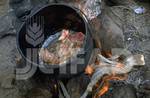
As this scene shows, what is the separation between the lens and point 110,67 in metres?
3.10

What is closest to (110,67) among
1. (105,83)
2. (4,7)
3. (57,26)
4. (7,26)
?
(105,83)

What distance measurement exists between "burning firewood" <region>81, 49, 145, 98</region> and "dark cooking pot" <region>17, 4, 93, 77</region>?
15cm

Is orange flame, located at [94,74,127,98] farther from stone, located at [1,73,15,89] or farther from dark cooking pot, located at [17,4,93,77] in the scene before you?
stone, located at [1,73,15,89]

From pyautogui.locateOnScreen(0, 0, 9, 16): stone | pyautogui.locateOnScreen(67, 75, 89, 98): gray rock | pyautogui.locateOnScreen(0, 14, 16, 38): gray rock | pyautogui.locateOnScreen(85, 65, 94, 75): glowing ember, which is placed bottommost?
pyautogui.locateOnScreen(67, 75, 89, 98): gray rock

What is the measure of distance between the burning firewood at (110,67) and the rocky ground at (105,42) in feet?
0.33

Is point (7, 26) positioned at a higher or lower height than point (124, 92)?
higher

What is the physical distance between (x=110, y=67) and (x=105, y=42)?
1.40ft

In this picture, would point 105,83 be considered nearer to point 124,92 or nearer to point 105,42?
point 124,92

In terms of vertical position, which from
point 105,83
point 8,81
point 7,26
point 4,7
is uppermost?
point 4,7

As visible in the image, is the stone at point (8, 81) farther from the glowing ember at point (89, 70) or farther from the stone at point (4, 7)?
the stone at point (4, 7)

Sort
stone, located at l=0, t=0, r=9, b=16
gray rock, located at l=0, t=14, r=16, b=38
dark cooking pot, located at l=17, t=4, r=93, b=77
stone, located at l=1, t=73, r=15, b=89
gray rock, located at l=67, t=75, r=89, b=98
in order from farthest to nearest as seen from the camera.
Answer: stone, located at l=0, t=0, r=9, b=16, gray rock, located at l=0, t=14, r=16, b=38, stone, located at l=1, t=73, r=15, b=89, gray rock, located at l=67, t=75, r=89, b=98, dark cooking pot, located at l=17, t=4, r=93, b=77

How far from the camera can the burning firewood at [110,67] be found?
10.0ft

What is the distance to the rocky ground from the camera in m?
3.13

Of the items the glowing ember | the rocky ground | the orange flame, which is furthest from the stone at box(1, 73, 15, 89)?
the orange flame
